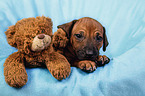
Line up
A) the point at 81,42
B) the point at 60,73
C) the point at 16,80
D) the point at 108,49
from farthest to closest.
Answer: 1. the point at 108,49
2. the point at 81,42
3. the point at 60,73
4. the point at 16,80

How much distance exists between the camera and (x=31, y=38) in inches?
40.3

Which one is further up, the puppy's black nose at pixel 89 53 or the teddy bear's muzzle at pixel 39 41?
the teddy bear's muzzle at pixel 39 41

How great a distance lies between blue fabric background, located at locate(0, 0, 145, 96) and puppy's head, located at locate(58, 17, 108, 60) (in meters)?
0.21

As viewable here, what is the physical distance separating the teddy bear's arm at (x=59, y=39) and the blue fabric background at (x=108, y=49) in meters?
0.40

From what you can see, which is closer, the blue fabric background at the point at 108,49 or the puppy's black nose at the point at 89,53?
the blue fabric background at the point at 108,49

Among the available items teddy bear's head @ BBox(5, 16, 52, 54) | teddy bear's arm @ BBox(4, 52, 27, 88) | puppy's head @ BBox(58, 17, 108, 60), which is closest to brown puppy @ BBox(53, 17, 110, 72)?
puppy's head @ BBox(58, 17, 108, 60)

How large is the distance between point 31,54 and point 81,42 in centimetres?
62

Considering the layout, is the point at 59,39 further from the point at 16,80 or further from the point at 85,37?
the point at 16,80

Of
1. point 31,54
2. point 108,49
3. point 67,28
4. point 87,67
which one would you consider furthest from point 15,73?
point 108,49

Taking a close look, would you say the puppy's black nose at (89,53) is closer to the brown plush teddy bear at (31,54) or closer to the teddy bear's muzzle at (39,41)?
the brown plush teddy bear at (31,54)

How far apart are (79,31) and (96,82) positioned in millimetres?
658

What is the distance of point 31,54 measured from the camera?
3.56ft

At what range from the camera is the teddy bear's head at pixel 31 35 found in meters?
1.00

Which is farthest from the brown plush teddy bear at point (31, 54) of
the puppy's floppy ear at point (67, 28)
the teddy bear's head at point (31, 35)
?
the puppy's floppy ear at point (67, 28)
